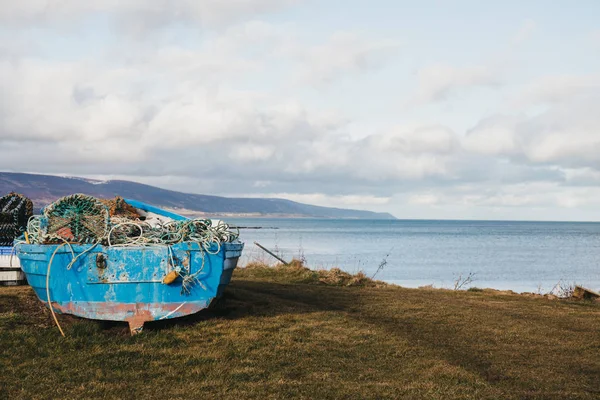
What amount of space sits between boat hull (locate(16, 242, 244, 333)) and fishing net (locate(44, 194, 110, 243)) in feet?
0.92

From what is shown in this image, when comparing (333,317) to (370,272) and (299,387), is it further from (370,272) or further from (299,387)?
(370,272)

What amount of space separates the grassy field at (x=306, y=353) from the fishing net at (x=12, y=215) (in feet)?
6.10

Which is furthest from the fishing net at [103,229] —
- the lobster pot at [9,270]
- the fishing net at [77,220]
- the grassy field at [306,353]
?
the lobster pot at [9,270]

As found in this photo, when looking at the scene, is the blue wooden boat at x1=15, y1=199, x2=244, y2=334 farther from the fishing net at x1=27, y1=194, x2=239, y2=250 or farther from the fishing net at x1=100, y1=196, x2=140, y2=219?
the fishing net at x1=100, y1=196, x2=140, y2=219

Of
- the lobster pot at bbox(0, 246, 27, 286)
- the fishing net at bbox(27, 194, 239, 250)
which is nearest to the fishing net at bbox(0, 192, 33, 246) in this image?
the lobster pot at bbox(0, 246, 27, 286)

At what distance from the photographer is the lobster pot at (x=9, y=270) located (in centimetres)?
1241

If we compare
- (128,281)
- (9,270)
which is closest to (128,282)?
(128,281)

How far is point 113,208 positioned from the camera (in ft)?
37.2

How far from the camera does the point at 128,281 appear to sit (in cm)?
936

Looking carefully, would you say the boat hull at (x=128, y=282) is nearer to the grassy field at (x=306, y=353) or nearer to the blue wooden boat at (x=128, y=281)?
the blue wooden boat at (x=128, y=281)

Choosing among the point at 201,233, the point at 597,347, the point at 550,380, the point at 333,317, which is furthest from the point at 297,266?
the point at 550,380

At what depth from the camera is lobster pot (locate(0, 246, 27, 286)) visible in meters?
12.4

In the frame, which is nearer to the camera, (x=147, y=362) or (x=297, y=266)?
(x=147, y=362)

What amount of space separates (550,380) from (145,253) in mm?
5785
